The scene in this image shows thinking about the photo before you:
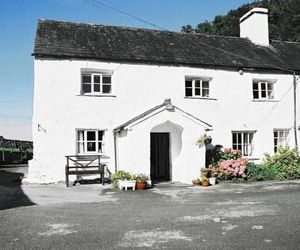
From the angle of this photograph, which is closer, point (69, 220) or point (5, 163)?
point (69, 220)

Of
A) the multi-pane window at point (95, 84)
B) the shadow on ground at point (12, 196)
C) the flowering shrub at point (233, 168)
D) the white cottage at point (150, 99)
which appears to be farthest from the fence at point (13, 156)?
the flowering shrub at point (233, 168)

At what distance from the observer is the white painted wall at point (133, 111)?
15.1 metres

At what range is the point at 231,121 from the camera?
1772cm

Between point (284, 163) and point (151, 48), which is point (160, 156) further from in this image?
point (284, 163)

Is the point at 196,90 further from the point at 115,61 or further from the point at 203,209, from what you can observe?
the point at 203,209

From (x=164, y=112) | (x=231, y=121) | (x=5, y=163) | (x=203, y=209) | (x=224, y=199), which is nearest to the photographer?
(x=203, y=209)

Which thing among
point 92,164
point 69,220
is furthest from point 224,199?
point 92,164

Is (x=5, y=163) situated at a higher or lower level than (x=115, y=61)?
lower

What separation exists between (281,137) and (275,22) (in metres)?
33.3

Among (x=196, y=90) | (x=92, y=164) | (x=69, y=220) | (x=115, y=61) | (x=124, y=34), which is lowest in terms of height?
(x=69, y=220)

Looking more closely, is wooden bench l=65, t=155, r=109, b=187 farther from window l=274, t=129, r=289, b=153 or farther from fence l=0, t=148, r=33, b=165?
fence l=0, t=148, r=33, b=165

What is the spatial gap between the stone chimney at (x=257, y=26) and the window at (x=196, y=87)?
6.39 m

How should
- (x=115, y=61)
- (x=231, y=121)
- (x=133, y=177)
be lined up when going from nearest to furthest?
(x=133, y=177) < (x=115, y=61) < (x=231, y=121)

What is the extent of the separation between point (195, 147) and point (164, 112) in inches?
84.5
